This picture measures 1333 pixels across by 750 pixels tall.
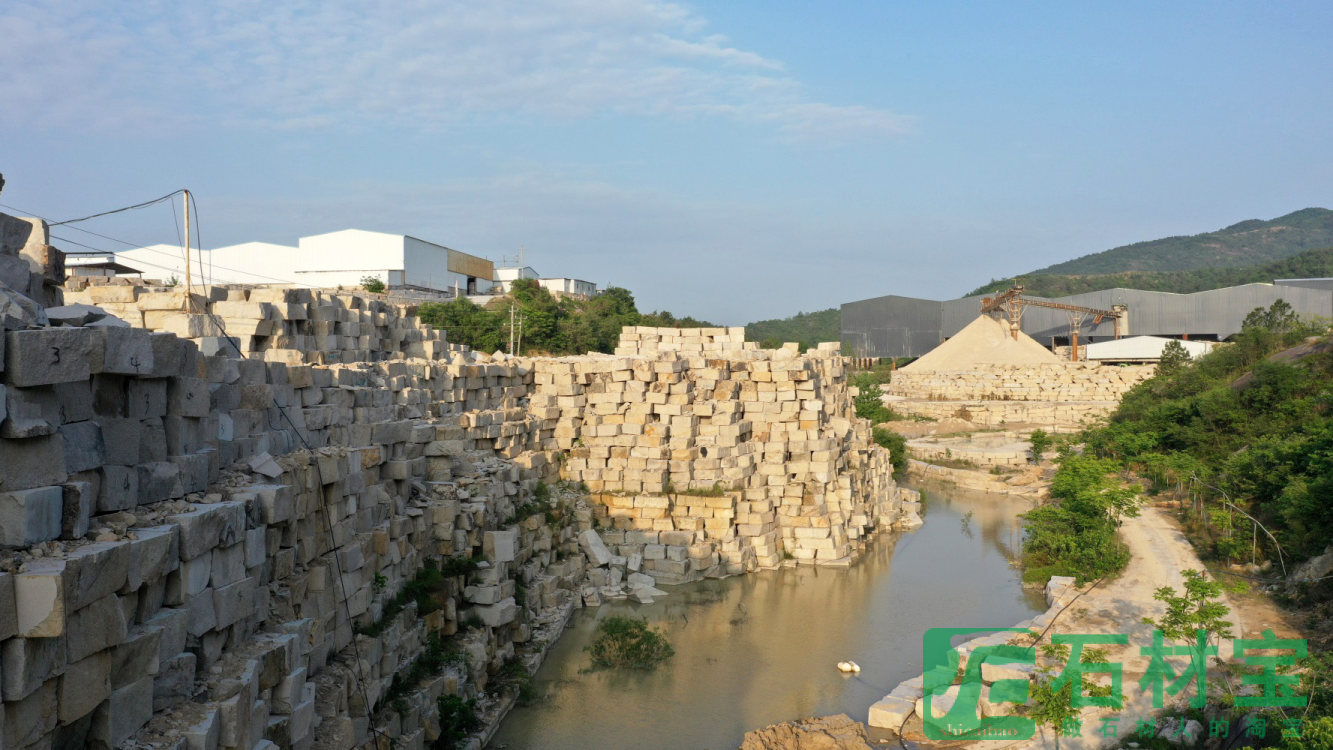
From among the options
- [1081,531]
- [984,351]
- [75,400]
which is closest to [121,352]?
[75,400]

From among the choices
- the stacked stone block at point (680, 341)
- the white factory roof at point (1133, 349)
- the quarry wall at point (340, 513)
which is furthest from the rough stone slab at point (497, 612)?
the white factory roof at point (1133, 349)

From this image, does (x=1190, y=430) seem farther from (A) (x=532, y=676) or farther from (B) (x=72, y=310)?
(B) (x=72, y=310)

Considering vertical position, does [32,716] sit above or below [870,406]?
above

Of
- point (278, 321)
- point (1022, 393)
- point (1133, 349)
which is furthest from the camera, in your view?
point (1133, 349)

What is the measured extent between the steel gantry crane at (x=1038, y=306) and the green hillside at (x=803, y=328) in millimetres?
40758

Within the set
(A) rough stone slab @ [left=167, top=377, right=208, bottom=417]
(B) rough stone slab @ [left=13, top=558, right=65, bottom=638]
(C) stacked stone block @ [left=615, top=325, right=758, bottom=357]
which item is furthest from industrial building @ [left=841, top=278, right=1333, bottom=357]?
(B) rough stone slab @ [left=13, top=558, right=65, bottom=638]

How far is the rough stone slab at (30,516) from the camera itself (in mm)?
4016

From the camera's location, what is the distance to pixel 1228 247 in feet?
562

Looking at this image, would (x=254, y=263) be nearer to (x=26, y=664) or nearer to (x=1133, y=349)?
Result: (x=26, y=664)

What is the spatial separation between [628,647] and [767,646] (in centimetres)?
218

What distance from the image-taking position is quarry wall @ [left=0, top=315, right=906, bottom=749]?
4254 mm

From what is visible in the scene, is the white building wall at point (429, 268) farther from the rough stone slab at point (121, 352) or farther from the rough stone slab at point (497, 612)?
the rough stone slab at point (121, 352)

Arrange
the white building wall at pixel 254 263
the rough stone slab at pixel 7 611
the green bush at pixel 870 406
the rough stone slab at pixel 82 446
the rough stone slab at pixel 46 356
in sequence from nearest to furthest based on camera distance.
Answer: the rough stone slab at pixel 7 611 → the rough stone slab at pixel 46 356 → the rough stone slab at pixel 82 446 → the green bush at pixel 870 406 → the white building wall at pixel 254 263

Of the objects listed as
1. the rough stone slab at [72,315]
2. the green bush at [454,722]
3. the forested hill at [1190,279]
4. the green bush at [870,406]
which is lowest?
the green bush at [454,722]
